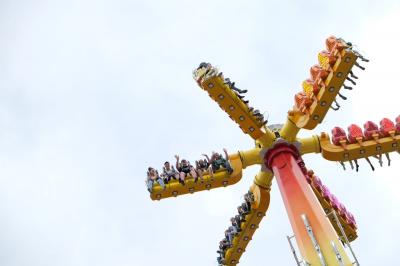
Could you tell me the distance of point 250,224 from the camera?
19.4 meters

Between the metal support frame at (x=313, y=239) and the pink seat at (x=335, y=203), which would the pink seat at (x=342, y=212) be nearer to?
the pink seat at (x=335, y=203)

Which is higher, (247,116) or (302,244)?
(247,116)

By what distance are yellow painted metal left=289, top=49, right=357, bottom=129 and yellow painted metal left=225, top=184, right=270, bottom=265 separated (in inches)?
93.0

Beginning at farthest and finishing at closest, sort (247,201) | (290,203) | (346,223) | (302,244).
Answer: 1. (346,223)
2. (247,201)
3. (290,203)
4. (302,244)

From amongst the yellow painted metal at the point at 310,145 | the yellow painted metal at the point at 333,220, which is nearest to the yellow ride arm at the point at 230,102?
the yellow painted metal at the point at 310,145

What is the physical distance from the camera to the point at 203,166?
58.9 ft

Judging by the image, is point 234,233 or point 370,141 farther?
point 234,233

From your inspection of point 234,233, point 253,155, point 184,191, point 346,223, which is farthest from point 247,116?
point 346,223

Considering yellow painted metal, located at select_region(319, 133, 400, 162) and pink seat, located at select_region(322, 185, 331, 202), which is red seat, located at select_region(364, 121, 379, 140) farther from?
pink seat, located at select_region(322, 185, 331, 202)

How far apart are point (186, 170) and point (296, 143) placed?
3.29 metres

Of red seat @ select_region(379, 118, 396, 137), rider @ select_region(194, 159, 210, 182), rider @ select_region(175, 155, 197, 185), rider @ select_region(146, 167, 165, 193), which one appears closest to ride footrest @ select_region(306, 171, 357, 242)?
red seat @ select_region(379, 118, 396, 137)

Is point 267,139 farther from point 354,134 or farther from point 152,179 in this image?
point 152,179

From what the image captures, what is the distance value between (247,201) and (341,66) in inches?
193

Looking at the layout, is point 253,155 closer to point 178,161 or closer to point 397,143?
point 178,161
